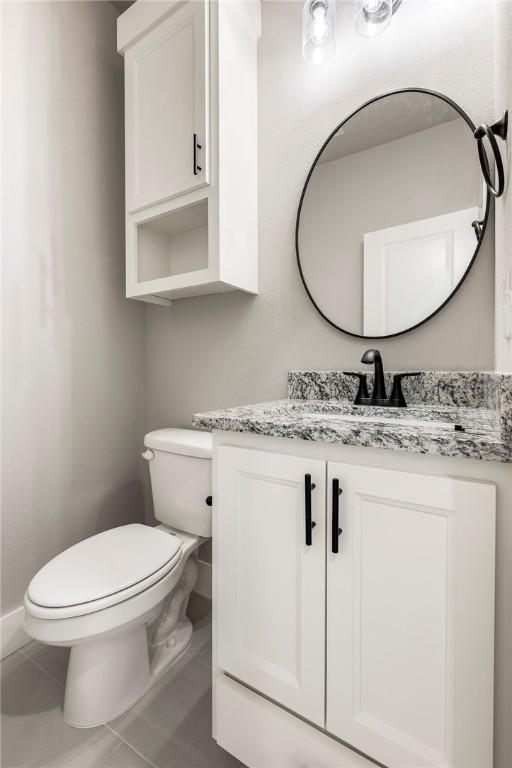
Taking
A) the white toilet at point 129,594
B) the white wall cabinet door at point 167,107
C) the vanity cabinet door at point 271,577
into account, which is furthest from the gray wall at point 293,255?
the vanity cabinet door at point 271,577

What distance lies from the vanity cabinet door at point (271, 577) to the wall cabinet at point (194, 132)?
738mm

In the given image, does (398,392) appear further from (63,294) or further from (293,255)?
(63,294)

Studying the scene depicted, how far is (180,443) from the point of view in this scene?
1369 millimetres

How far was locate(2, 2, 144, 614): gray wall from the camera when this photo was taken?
4.50ft

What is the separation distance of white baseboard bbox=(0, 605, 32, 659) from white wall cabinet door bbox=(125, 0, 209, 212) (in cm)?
165

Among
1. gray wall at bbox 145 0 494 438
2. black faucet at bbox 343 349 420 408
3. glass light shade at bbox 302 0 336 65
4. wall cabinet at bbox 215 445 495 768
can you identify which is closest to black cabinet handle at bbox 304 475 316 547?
wall cabinet at bbox 215 445 495 768

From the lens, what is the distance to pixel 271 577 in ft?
2.70

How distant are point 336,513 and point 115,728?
1.02 meters

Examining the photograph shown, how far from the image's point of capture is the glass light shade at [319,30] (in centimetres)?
114

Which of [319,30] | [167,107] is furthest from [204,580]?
[319,30]

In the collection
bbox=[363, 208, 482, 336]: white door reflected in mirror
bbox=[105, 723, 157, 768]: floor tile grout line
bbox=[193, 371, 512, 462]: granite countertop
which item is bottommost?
bbox=[105, 723, 157, 768]: floor tile grout line

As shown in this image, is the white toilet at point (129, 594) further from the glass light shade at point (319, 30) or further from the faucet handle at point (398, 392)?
the glass light shade at point (319, 30)

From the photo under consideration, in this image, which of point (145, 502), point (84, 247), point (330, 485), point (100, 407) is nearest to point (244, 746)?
point (330, 485)

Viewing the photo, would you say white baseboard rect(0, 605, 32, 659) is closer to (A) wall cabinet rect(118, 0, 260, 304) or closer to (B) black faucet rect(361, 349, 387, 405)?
(A) wall cabinet rect(118, 0, 260, 304)
